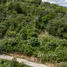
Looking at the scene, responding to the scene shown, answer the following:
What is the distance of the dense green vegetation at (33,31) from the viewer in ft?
90.1

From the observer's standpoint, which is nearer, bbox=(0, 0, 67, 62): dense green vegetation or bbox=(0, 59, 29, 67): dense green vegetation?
bbox=(0, 59, 29, 67): dense green vegetation

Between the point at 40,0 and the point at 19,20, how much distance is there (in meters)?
16.3

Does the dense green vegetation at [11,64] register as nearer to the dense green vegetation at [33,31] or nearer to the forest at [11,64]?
the forest at [11,64]

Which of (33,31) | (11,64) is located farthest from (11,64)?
(33,31)

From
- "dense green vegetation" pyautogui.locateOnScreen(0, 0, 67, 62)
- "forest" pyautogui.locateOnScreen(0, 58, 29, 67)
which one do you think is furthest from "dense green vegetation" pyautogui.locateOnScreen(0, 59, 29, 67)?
"dense green vegetation" pyautogui.locateOnScreen(0, 0, 67, 62)

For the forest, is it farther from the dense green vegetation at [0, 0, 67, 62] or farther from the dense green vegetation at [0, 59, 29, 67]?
the dense green vegetation at [0, 0, 67, 62]

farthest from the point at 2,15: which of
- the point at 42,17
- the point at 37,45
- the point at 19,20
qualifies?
the point at 37,45

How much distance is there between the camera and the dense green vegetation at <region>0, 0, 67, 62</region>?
90.1 ft

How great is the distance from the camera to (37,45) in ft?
95.6

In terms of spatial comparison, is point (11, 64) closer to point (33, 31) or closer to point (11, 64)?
point (11, 64)

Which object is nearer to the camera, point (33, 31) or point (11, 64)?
point (11, 64)

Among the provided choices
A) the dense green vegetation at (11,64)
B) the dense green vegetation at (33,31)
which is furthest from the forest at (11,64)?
the dense green vegetation at (33,31)

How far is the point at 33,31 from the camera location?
112ft

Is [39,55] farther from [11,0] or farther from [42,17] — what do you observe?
[11,0]
